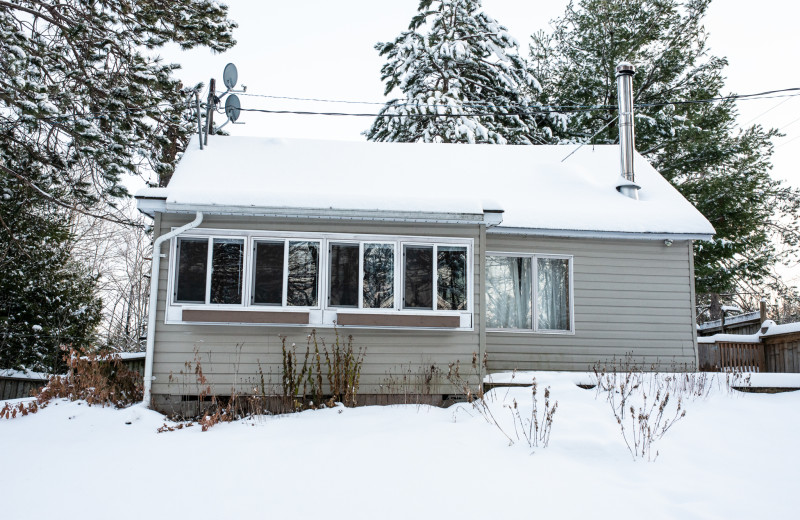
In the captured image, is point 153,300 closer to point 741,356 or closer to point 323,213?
point 323,213

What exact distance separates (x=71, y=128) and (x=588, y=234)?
7835 mm

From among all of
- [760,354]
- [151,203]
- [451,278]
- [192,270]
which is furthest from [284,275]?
[760,354]

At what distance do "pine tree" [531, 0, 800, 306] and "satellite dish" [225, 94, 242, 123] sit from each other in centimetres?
1012

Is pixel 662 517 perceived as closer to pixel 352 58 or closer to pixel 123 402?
pixel 123 402

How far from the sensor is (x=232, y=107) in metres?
12.3

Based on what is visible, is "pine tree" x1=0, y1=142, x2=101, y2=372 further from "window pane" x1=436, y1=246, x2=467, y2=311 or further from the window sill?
"window pane" x1=436, y1=246, x2=467, y2=311

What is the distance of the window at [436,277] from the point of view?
316 inches

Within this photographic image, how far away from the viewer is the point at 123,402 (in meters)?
7.77

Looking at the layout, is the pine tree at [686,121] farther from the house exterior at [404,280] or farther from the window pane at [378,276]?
the window pane at [378,276]

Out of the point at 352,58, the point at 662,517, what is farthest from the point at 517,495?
the point at 352,58

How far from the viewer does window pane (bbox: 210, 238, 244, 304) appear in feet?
25.4

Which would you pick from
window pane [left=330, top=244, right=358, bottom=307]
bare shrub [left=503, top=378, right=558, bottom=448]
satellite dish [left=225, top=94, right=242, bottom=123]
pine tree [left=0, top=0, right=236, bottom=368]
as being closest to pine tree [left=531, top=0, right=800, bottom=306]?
satellite dish [left=225, top=94, right=242, bottom=123]

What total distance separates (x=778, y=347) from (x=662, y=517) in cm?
713

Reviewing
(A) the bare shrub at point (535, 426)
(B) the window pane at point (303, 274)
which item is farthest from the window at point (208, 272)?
(A) the bare shrub at point (535, 426)
